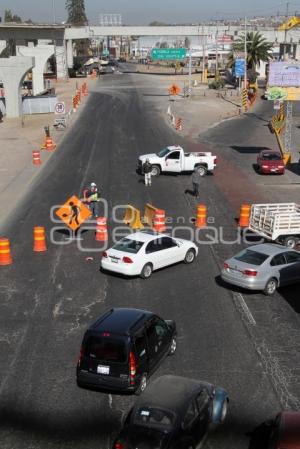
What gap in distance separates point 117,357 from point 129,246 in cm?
800

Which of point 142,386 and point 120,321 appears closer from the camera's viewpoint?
point 142,386

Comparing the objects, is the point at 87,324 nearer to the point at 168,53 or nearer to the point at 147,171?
the point at 147,171

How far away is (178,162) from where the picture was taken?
37250mm

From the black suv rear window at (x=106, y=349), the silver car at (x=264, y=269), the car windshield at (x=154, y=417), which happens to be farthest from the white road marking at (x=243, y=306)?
the car windshield at (x=154, y=417)

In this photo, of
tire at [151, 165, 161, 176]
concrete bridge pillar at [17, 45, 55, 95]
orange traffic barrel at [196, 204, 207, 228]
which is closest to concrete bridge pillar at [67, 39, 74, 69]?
concrete bridge pillar at [17, 45, 55, 95]

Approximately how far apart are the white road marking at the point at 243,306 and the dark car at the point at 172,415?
5.41 m

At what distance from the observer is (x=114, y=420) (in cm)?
1173

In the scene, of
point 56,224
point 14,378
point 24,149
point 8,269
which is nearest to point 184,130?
point 24,149

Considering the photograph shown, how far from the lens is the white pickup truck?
1464 inches

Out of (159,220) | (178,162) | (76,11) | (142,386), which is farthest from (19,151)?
(76,11)

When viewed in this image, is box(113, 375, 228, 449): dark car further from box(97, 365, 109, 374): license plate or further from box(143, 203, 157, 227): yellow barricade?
box(143, 203, 157, 227): yellow barricade

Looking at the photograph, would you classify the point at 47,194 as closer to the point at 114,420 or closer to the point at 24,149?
the point at 24,149

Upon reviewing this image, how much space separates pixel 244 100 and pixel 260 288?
5720cm

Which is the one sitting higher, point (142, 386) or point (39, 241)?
point (142, 386)
